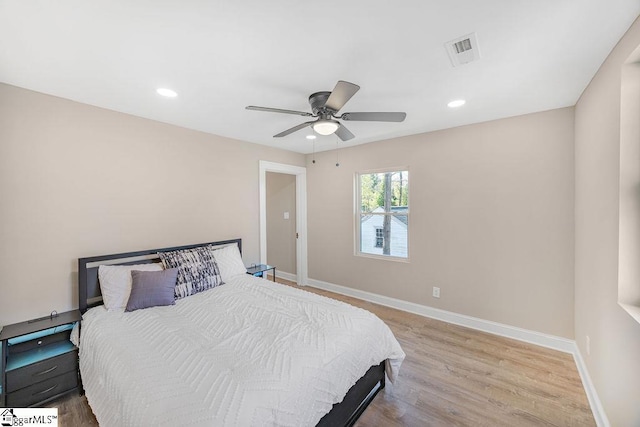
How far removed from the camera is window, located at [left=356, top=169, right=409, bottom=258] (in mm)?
3926

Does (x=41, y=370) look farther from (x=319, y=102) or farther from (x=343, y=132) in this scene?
(x=343, y=132)

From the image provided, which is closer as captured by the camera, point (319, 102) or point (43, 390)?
point (43, 390)

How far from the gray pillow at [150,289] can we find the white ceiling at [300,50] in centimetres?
164

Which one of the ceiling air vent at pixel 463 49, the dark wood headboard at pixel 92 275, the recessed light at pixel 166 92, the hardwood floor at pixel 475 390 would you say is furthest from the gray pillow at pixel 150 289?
the ceiling air vent at pixel 463 49

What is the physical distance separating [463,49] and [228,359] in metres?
2.40

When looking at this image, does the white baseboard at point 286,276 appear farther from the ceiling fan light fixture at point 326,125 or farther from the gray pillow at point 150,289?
the ceiling fan light fixture at point 326,125

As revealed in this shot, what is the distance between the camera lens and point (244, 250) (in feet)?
12.8

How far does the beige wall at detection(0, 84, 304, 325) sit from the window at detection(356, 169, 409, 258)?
7.32 feet

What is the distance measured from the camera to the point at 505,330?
307 cm

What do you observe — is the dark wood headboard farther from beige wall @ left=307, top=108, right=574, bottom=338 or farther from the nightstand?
beige wall @ left=307, top=108, right=574, bottom=338

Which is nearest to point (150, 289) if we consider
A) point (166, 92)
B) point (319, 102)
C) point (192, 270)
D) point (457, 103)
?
point (192, 270)

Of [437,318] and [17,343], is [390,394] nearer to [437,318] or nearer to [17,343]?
[437,318]

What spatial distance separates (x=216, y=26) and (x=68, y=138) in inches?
79.5

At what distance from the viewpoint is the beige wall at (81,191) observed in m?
2.16
